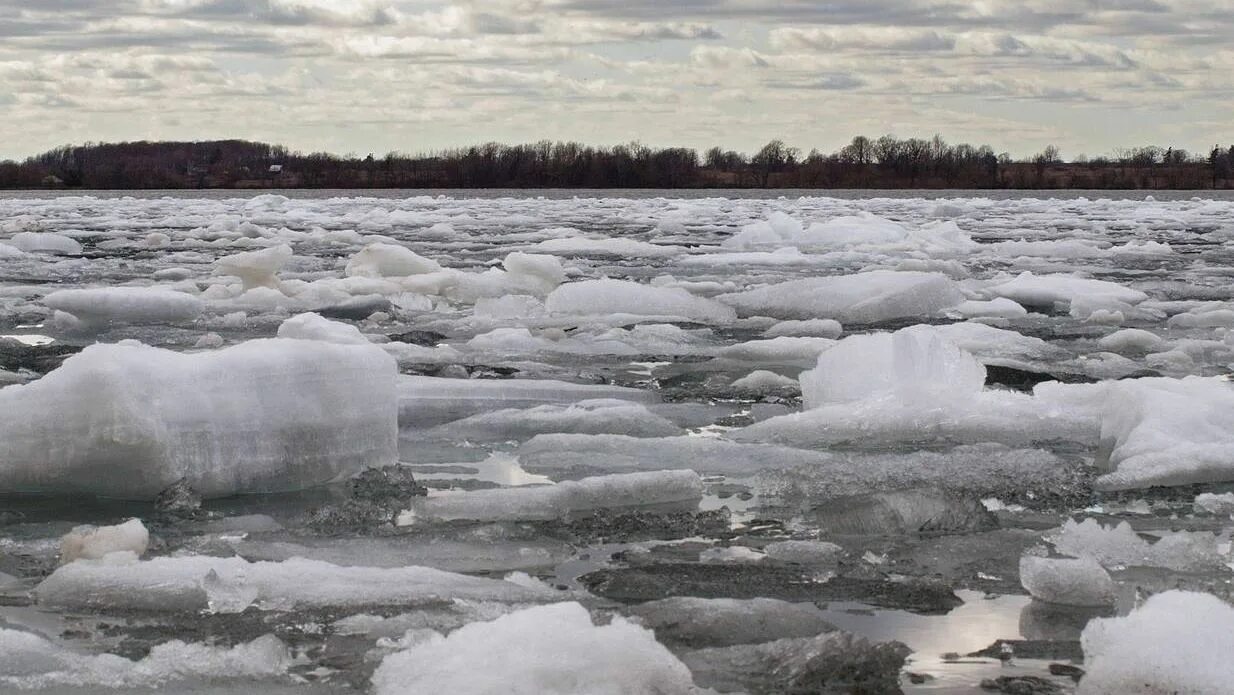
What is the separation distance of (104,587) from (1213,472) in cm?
287

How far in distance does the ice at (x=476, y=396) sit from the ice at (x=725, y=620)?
2.23 m

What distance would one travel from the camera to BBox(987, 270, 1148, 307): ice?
912cm

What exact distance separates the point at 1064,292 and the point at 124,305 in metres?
5.74

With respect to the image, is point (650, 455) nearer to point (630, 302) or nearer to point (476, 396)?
point (476, 396)

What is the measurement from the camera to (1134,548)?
3.25m

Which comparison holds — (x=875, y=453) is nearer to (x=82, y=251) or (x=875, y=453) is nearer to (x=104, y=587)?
(x=104, y=587)

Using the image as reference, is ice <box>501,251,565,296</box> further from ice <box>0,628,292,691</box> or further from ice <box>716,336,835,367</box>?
ice <box>0,628,292,691</box>

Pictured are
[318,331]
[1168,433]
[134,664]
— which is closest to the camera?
[134,664]

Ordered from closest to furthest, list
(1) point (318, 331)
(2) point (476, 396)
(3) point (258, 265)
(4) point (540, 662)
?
(4) point (540, 662) → (2) point (476, 396) → (1) point (318, 331) → (3) point (258, 265)

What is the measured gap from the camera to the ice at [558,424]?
4.73 m

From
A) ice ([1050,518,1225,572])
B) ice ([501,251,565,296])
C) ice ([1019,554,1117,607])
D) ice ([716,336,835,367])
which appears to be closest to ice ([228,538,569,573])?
ice ([1019,554,1117,607])

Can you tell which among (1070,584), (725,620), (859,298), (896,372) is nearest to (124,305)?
(859,298)

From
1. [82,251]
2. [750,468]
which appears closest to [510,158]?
[82,251]

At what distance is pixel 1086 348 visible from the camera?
7.05 metres
